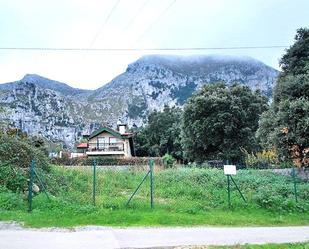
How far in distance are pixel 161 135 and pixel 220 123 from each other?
29226 mm

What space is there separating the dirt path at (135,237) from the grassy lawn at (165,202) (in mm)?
1080

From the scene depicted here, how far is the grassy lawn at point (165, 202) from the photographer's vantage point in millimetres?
14148

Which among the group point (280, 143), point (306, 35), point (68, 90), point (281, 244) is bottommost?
point (281, 244)

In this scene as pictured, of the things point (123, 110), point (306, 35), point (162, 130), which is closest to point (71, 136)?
point (123, 110)

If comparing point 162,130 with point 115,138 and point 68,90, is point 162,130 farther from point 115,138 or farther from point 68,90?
point 68,90

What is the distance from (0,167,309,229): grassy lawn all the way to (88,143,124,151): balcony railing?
46.5 m

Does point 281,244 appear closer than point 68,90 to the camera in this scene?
Yes

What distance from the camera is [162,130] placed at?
76.1 meters

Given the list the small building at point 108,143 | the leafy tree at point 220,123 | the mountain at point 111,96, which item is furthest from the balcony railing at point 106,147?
the mountain at point 111,96

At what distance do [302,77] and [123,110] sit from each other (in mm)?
132567

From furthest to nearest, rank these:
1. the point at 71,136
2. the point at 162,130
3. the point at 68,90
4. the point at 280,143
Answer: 1. the point at 68,90
2. the point at 71,136
3. the point at 162,130
4. the point at 280,143

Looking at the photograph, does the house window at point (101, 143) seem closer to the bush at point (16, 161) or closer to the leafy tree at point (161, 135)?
the leafy tree at point (161, 135)

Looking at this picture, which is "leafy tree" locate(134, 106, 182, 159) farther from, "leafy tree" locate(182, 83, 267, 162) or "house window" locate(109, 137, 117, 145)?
"leafy tree" locate(182, 83, 267, 162)

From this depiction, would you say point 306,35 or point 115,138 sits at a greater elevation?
point 306,35
